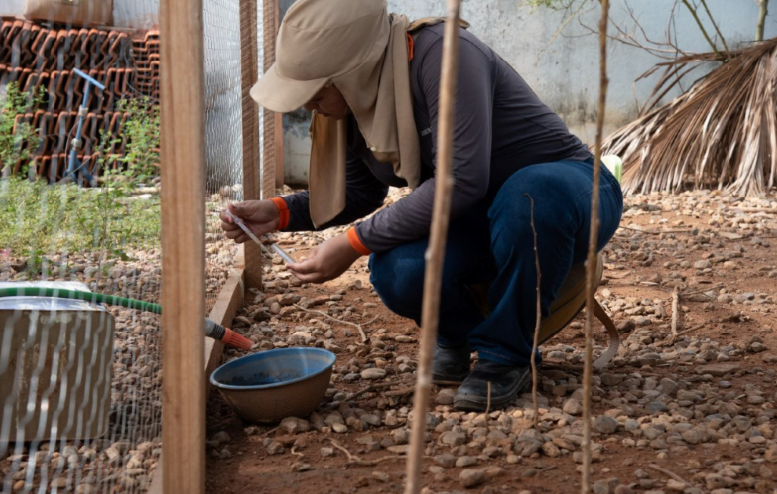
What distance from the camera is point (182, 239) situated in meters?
1.47

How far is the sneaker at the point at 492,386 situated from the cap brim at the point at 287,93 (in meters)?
0.86

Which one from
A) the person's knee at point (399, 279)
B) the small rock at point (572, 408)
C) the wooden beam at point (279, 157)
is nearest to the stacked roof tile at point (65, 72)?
the person's knee at point (399, 279)

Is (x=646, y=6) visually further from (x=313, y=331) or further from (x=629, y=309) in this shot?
(x=313, y=331)

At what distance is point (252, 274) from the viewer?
11.8ft

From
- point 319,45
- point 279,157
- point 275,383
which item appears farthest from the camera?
point 279,157

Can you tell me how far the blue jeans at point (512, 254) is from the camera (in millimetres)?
2182

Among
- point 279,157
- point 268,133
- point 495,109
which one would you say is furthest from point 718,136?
point 495,109

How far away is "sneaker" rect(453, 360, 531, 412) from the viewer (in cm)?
219

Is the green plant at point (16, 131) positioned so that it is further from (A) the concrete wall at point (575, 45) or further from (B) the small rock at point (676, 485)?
(A) the concrete wall at point (575, 45)

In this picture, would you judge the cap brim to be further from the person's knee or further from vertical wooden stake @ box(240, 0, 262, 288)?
vertical wooden stake @ box(240, 0, 262, 288)

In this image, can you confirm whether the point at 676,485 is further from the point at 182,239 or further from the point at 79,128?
the point at 79,128

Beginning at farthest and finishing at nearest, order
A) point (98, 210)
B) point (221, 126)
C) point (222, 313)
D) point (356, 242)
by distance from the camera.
Answer: 1. point (221, 126)
2. point (222, 313)
3. point (98, 210)
4. point (356, 242)

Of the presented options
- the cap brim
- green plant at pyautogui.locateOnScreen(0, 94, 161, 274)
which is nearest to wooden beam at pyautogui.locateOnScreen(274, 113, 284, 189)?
green plant at pyautogui.locateOnScreen(0, 94, 161, 274)

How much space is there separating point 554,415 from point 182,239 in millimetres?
1135
